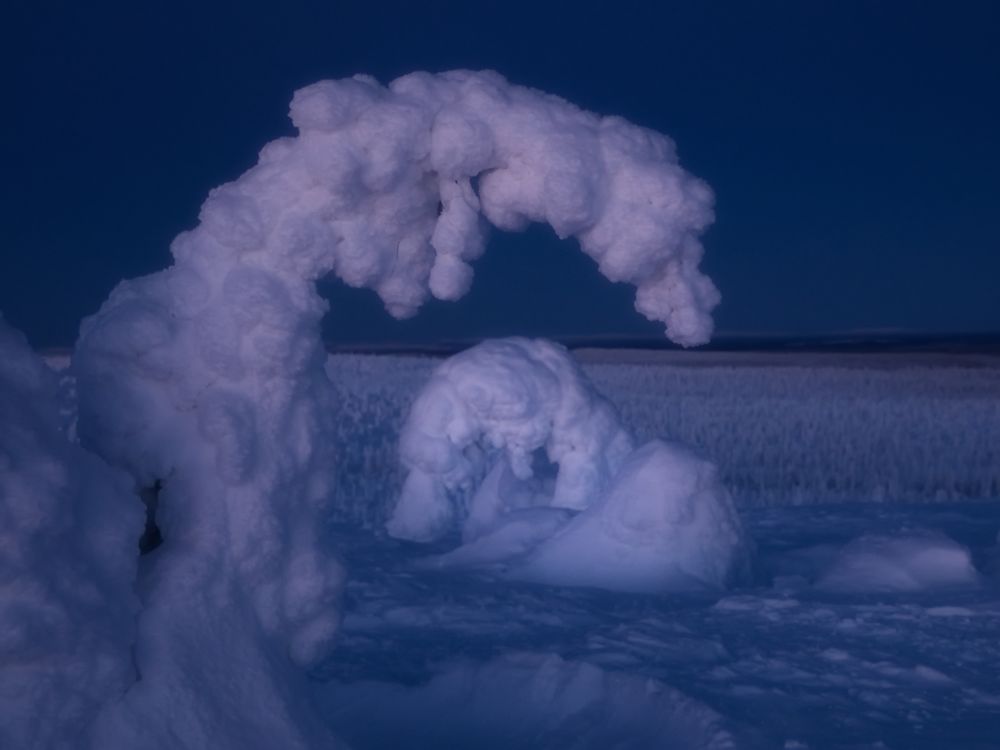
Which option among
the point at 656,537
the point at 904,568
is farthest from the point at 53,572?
the point at 904,568

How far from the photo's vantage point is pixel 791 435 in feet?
63.5

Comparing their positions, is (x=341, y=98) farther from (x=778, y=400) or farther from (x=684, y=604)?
(x=778, y=400)

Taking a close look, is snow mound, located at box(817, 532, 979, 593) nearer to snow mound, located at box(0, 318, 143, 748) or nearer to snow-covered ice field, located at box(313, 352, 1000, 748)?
snow-covered ice field, located at box(313, 352, 1000, 748)

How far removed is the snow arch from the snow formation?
13.0ft

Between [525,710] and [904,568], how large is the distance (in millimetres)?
3808

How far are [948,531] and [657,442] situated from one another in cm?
405

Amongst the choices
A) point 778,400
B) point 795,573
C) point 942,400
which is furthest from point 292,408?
point 942,400

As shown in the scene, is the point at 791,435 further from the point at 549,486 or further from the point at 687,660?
the point at 687,660

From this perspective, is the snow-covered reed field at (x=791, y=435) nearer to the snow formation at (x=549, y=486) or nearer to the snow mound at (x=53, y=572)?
the snow formation at (x=549, y=486)

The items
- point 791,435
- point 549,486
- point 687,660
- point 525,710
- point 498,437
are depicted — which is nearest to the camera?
point 525,710

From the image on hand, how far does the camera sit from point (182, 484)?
3.74 m

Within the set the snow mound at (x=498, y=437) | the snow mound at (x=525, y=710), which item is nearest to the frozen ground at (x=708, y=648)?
the snow mound at (x=525, y=710)

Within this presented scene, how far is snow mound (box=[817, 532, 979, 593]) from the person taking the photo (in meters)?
7.66

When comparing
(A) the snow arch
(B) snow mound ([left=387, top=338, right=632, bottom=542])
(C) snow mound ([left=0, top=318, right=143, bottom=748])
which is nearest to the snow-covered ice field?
(B) snow mound ([left=387, top=338, right=632, bottom=542])
